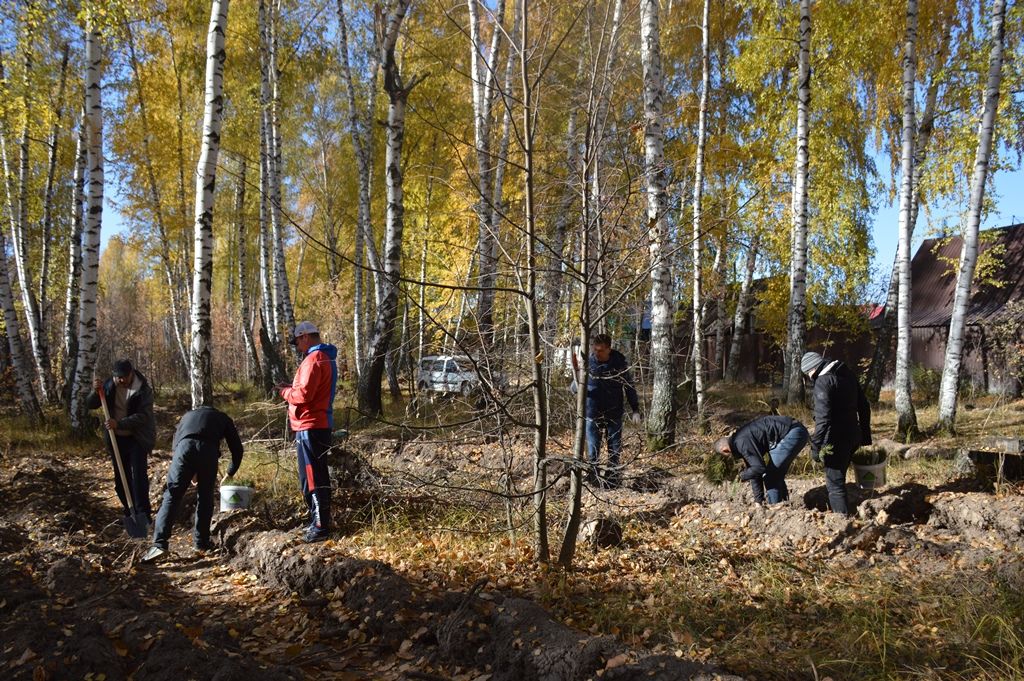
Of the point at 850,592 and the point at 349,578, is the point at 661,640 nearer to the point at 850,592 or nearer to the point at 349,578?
the point at 850,592

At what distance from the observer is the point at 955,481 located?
6.54 m

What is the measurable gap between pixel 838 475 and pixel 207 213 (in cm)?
762

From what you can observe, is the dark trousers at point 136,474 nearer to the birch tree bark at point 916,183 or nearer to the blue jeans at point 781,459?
the blue jeans at point 781,459

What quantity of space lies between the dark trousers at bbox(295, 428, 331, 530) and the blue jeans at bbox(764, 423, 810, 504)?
393 cm

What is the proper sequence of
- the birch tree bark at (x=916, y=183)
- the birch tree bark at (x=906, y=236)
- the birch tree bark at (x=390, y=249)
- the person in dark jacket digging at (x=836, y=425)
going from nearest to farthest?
the person in dark jacket digging at (x=836, y=425) → the birch tree bark at (x=906, y=236) → the birch tree bark at (x=390, y=249) → the birch tree bark at (x=916, y=183)

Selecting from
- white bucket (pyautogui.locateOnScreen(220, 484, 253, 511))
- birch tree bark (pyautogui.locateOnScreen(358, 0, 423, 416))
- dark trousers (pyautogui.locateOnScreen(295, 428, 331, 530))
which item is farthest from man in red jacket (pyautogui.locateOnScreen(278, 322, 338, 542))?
birch tree bark (pyautogui.locateOnScreen(358, 0, 423, 416))

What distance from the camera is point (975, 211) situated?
891 cm

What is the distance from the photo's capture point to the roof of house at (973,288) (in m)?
17.9

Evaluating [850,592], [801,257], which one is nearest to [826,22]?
[801,257]

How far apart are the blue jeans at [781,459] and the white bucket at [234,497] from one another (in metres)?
4.88

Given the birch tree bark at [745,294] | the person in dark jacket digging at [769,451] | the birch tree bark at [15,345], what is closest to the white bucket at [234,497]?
the person in dark jacket digging at [769,451]

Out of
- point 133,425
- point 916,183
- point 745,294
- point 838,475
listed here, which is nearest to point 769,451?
point 838,475

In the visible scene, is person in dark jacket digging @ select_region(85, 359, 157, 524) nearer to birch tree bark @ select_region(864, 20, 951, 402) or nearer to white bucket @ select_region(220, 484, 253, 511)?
white bucket @ select_region(220, 484, 253, 511)

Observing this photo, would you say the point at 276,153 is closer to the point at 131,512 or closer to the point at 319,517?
the point at 131,512
